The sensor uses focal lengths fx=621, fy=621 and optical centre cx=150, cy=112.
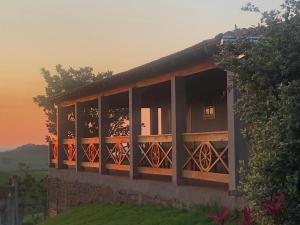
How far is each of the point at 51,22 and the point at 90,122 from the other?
8153 mm

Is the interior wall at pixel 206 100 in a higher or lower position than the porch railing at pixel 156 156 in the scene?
higher

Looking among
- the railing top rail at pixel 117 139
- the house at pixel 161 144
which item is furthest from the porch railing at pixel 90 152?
the railing top rail at pixel 117 139

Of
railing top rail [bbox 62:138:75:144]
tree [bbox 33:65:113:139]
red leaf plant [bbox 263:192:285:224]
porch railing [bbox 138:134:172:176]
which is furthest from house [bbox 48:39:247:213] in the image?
tree [bbox 33:65:113:139]

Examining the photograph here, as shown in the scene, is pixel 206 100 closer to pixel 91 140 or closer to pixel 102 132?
pixel 102 132

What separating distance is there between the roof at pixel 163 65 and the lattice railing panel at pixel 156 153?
1.49m

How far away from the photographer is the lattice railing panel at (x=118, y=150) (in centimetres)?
1684

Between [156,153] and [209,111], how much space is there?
437cm

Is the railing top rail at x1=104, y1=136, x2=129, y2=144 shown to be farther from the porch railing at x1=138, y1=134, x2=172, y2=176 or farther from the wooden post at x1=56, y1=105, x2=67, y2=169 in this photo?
the wooden post at x1=56, y1=105, x2=67, y2=169

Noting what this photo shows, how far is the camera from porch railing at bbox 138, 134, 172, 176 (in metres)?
14.2

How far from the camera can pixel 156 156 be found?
14.9 metres

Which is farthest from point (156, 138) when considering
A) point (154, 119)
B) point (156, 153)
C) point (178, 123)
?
point (154, 119)

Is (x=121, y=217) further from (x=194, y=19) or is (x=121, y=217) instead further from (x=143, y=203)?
(x=194, y=19)

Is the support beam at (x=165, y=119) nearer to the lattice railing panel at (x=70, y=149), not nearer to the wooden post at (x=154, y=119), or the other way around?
the wooden post at (x=154, y=119)

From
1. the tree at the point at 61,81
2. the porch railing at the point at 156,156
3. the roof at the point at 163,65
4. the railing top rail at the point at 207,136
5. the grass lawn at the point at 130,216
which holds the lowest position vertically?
the grass lawn at the point at 130,216
